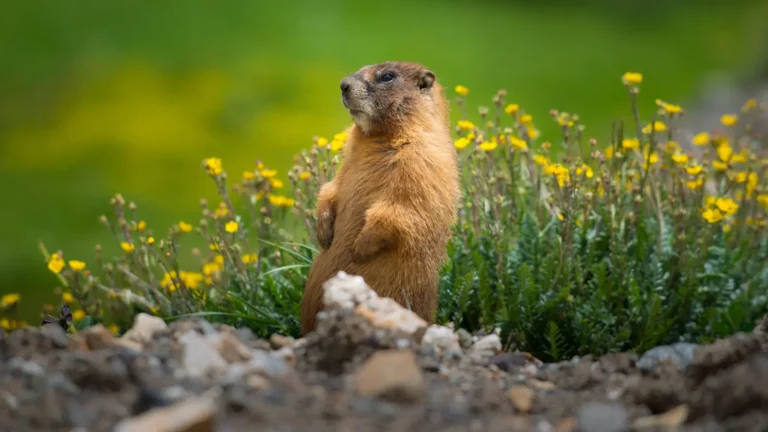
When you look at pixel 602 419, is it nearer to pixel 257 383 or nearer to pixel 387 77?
pixel 257 383

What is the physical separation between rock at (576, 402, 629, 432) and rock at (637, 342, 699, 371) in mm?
674

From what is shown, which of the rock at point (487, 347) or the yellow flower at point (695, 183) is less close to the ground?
the yellow flower at point (695, 183)

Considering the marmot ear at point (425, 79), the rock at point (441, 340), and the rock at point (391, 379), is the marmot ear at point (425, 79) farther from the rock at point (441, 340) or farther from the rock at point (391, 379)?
the rock at point (391, 379)

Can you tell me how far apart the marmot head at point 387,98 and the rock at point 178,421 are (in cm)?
155

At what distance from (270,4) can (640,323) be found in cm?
566

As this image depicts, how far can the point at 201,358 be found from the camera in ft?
7.67

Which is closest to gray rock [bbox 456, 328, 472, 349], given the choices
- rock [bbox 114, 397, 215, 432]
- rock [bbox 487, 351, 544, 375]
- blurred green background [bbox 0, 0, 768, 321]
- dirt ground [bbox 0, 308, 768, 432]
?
rock [bbox 487, 351, 544, 375]

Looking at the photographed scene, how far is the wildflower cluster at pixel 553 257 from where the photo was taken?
3547 millimetres

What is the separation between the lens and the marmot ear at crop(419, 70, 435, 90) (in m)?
3.48

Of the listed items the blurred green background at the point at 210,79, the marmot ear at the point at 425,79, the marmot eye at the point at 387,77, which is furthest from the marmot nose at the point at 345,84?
the blurred green background at the point at 210,79

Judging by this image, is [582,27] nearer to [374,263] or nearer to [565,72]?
[565,72]

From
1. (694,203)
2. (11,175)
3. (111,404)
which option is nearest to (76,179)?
(11,175)

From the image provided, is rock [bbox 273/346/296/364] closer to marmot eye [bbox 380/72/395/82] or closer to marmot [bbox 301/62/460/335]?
marmot [bbox 301/62/460/335]

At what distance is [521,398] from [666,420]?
35 cm
